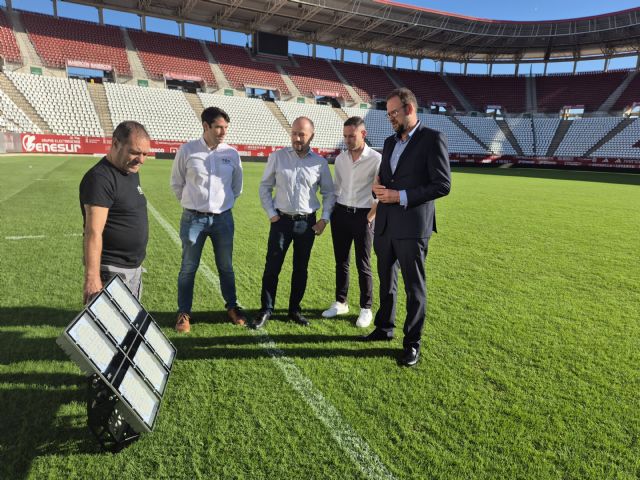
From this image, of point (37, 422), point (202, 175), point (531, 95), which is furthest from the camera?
point (531, 95)

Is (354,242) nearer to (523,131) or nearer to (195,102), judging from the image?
(195,102)

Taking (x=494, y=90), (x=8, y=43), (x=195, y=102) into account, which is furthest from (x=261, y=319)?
(x=494, y=90)

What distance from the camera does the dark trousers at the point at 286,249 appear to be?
148 inches

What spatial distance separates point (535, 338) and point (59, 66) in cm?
3890

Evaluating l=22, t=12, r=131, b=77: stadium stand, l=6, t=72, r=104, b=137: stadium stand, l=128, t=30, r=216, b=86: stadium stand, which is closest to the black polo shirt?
l=6, t=72, r=104, b=137: stadium stand

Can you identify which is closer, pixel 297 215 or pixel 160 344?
pixel 160 344

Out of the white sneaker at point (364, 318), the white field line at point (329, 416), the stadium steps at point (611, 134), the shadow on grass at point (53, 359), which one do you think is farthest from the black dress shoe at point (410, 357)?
the stadium steps at point (611, 134)

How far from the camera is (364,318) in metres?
3.86

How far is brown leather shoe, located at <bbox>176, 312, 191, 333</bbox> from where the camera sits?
11.6 feet

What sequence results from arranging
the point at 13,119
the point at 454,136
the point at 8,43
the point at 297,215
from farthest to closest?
the point at 454,136, the point at 8,43, the point at 13,119, the point at 297,215

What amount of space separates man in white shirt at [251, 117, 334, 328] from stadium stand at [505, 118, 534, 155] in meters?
42.5

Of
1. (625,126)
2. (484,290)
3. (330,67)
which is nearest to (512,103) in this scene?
(625,126)

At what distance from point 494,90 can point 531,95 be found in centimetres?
442

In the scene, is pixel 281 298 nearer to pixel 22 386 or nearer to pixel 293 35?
pixel 22 386
